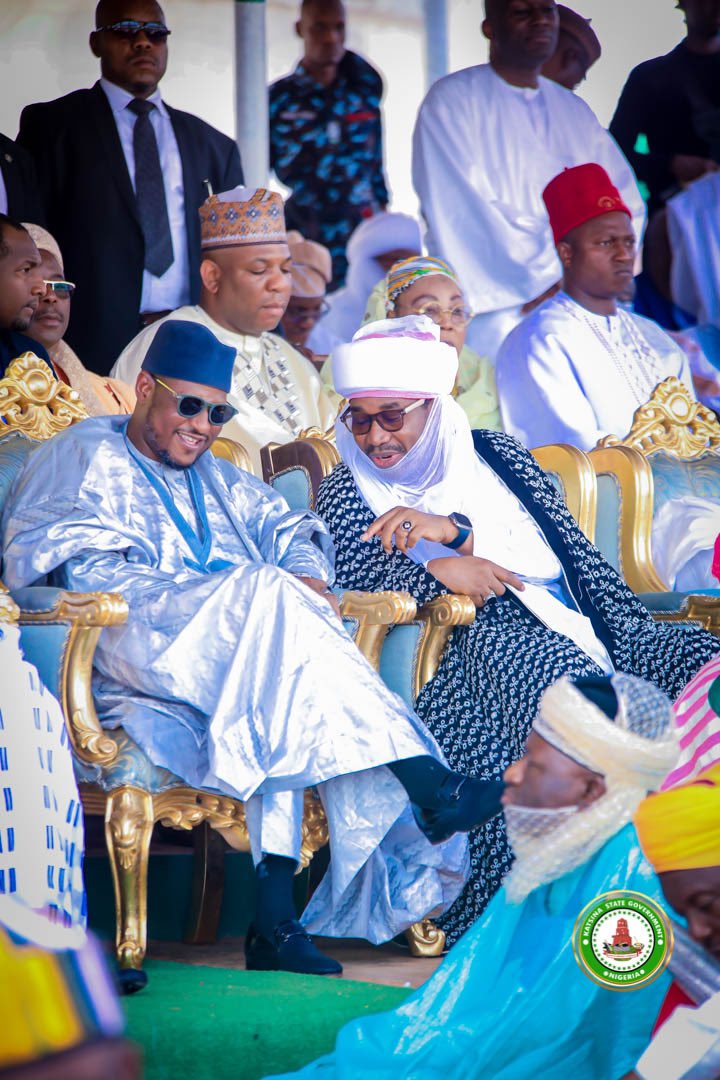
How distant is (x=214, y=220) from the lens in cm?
485

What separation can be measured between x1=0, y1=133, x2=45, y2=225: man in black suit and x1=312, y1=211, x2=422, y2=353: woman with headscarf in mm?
1374

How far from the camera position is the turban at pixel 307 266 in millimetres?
5703

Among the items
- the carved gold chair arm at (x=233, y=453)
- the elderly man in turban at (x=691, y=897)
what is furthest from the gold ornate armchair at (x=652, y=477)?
the elderly man in turban at (x=691, y=897)

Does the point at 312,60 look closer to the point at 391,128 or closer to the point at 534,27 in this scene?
the point at 391,128

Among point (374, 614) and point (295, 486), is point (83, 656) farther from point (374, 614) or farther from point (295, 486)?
point (295, 486)

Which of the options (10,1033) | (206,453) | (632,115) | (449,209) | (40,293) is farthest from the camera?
(632,115)

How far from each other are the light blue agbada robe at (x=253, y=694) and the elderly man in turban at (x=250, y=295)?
143 centimetres

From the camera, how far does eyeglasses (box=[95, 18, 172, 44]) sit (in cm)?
514

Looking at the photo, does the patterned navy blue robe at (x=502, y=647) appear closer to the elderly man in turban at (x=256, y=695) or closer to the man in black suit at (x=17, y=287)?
the elderly man in turban at (x=256, y=695)

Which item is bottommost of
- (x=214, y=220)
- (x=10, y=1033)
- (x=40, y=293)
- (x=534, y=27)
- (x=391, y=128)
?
(x=10, y=1033)

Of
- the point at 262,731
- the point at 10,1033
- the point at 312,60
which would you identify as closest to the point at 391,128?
the point at 312,60

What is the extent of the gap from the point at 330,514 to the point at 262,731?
A: 903mm

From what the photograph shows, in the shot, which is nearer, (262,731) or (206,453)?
(262,731)

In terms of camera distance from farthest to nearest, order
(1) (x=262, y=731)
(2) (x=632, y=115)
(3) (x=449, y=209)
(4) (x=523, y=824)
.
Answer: (2) (x=632, y=115) → (3) (x=449, y=209) → (1) (x=262, y=731) → (4) (x=523, y=824)
